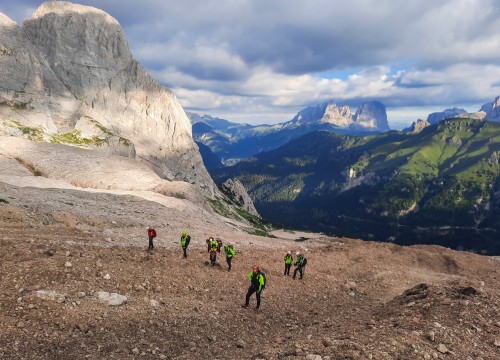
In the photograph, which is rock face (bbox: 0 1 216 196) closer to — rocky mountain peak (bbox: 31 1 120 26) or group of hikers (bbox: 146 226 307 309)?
rocky mountain peak (bbox: 31 1 120 26)

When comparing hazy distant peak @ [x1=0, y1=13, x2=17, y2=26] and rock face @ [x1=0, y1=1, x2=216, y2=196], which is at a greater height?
hazy distant peak @ [x1=0, y1=13, x2=17, y2=26]

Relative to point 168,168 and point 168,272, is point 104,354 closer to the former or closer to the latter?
point 168,272

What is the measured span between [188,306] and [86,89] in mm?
134116

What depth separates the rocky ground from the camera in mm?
14422

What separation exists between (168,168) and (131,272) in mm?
134276

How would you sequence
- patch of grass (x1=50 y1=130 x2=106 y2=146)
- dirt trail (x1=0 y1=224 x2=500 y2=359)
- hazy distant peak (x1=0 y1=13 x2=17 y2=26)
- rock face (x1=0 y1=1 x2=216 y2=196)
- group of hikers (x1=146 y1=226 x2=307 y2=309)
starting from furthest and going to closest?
hazy distant peak (x1=0 y1=13 x2=17 y2=26) < rock face (x1=0 y1=1 x2=216 y2=196) < patch of grass (x1=50 y1=130 x2=106 y2=146) < group of hikers (x1=146 y1=226 x2=307 y2=309) < dirt trail (x1=0 y1=224 x2=500 y2=359)

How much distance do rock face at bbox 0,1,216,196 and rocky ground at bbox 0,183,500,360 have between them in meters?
86.3

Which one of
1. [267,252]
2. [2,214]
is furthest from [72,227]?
[267,252]

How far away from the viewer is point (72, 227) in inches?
1239

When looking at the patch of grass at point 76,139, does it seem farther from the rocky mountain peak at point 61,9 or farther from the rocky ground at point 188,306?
the rocky ground at point 188,306

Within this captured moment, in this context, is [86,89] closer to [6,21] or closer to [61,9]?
[6,21]

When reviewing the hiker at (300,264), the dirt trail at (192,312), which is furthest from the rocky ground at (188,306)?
the hiker at (300,264)

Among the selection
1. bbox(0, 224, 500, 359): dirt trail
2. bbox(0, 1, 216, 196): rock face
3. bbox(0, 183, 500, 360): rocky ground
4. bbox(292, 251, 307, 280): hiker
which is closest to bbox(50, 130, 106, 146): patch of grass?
bbox(0, 1, 216, 196): rock face

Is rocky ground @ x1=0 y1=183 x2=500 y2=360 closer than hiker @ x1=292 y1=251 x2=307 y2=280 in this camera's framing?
Yes
